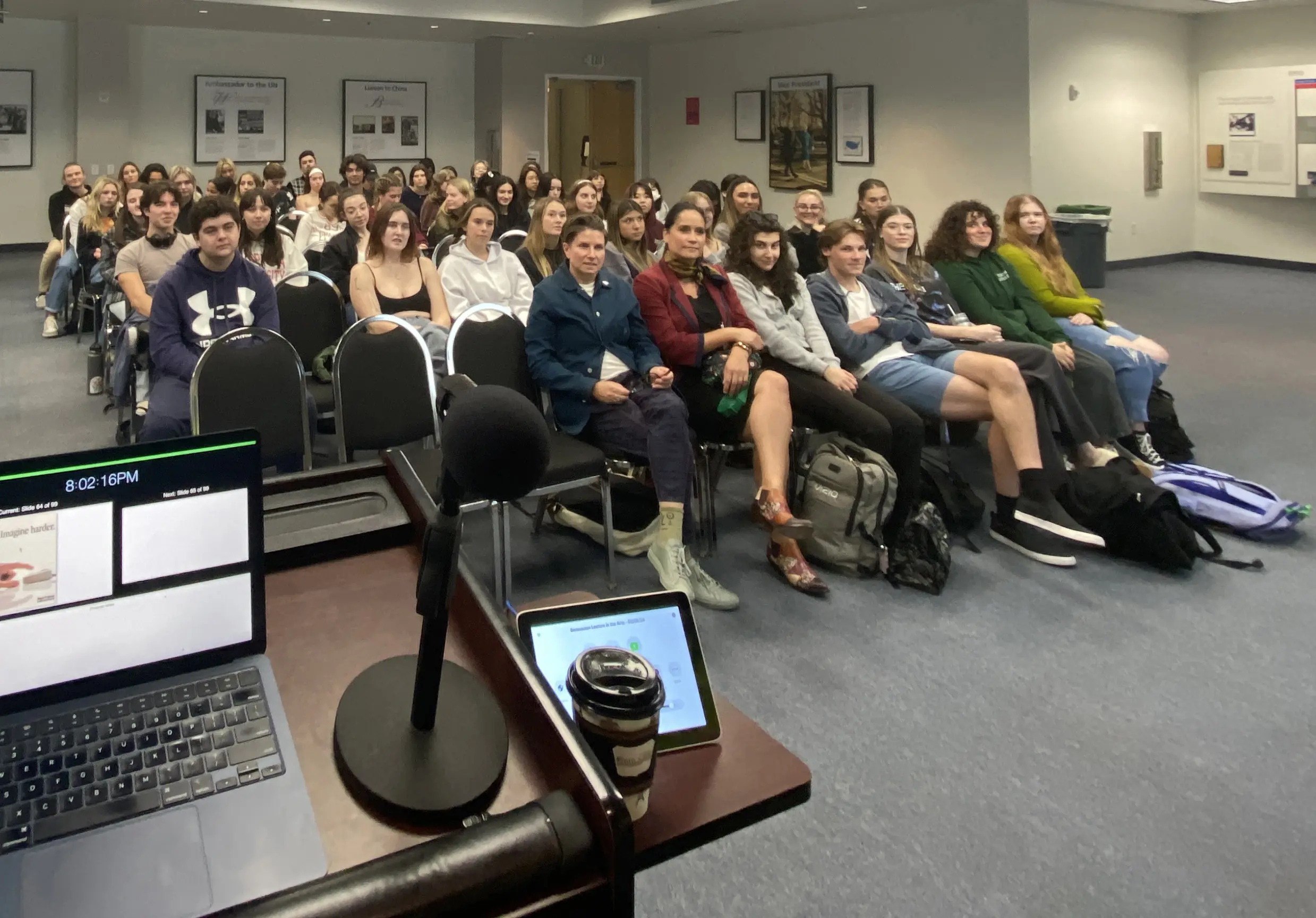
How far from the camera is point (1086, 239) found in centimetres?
966

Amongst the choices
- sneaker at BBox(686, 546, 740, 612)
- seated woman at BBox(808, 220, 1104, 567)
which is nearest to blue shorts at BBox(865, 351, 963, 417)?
seated woman at BBox(808, 220, 1104, 567)

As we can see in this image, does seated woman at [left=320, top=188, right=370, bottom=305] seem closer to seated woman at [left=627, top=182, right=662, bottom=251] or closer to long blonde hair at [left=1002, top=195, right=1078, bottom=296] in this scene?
seated woman at [left=627, top=182, right=662, bottom=251]

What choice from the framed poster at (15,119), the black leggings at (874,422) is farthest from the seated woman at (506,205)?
the framed poster at (15,119)

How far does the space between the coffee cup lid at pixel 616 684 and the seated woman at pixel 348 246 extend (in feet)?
13.9

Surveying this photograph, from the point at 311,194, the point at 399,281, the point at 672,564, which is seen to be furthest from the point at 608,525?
the point at 311,194

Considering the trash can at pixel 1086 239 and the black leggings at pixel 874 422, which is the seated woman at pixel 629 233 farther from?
the trash can at pixel 1086 239

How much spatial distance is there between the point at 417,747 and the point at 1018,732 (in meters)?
1.97

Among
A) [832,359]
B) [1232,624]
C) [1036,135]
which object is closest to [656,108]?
[1036,135]

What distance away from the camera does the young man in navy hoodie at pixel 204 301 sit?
3646 mm

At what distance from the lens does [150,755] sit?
0.89 metres

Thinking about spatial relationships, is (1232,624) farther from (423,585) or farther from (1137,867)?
(423,585)

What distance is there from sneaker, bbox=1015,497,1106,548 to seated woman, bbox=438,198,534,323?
238 cm

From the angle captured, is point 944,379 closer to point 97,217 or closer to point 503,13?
point 97,217

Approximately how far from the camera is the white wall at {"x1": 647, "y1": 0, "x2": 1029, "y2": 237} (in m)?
9.66
